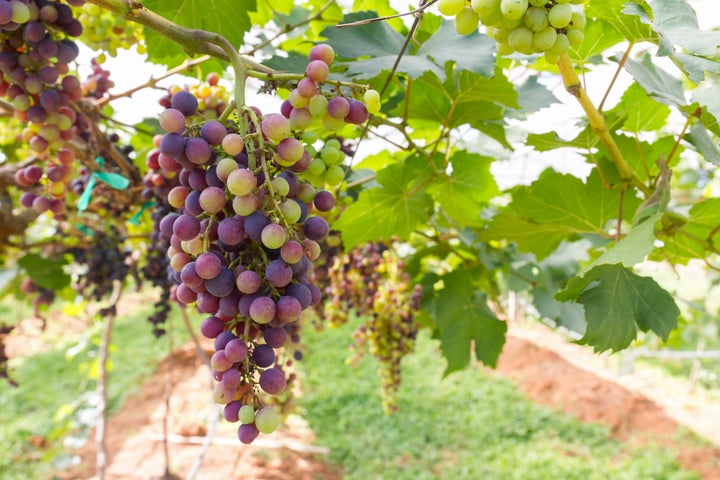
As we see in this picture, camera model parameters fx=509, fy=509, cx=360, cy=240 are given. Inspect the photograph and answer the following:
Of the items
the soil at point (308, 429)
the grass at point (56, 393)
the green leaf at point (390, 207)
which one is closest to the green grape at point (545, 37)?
the green leaf at point (390, 207)

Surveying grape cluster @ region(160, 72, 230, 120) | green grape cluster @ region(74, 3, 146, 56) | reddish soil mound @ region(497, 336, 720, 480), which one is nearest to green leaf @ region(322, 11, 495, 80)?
grape cluster @ region(160, 72, 230, 120)

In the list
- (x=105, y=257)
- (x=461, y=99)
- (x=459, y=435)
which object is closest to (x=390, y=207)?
(x=461, y=99)

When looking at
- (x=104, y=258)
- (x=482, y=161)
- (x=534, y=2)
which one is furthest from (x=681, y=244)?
(x=104, y=258)

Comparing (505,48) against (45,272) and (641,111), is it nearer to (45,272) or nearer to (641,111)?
(641,111)

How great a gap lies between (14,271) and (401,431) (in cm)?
443

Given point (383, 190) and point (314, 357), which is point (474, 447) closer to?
point (314, 357)

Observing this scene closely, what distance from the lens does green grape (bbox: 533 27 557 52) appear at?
22.8 inches

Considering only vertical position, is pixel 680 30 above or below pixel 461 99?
above

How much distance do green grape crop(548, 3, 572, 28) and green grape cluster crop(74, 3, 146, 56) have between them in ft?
3.87

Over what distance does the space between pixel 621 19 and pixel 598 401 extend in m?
6.35

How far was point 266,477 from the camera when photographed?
4.64 metres

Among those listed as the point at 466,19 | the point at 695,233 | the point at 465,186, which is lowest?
the point at 695,233

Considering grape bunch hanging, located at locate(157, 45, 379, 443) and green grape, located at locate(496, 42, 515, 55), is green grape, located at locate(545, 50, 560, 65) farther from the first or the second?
grape bunch hanging, located at locate(157, 45, 379, 443)

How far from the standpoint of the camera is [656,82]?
94 cm
